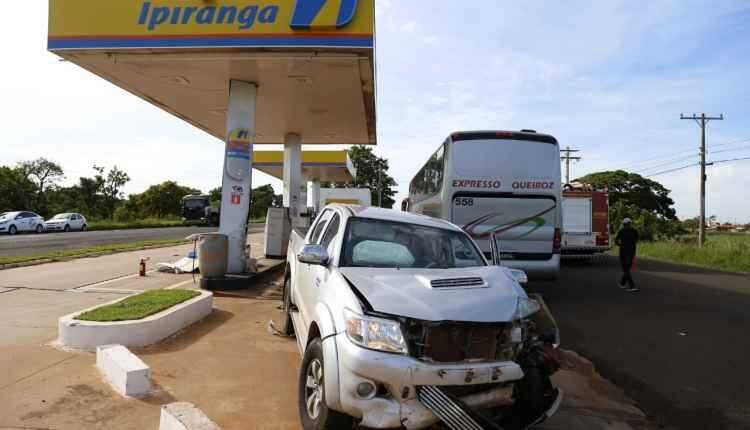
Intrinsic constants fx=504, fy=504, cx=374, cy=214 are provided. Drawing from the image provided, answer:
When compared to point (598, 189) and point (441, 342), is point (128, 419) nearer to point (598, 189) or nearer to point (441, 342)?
point (441, 342)

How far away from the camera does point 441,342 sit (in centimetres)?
338

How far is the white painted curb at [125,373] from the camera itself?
435cm

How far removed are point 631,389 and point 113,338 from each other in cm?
560

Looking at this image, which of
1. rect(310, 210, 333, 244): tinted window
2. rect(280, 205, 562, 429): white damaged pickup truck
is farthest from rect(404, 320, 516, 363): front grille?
rect(310, 210, 333, 244): tinted window

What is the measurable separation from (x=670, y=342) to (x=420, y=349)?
5546 mm


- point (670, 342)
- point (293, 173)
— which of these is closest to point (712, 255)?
point (670, 342)

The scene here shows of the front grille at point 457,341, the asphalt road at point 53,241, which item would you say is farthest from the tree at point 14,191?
the front grille at point 457,341

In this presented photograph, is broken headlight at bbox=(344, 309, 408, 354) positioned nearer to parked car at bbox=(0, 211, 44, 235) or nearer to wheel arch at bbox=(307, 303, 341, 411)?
wheel arch at bbox=(307, 303, 341, 411)

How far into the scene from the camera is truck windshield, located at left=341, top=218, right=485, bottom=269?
4.51 m

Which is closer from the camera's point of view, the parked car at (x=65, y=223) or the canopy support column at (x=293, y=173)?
the canopy support column at (x=293, y=173)

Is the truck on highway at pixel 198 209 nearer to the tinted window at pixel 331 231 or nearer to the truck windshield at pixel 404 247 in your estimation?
the tinted window at pixel 331 231

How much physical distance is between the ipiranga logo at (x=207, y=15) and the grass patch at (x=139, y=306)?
4.85m

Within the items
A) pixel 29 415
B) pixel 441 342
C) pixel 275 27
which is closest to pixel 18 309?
pixel 29 415

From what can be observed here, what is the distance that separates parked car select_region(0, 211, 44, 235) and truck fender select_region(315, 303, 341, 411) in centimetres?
3325
